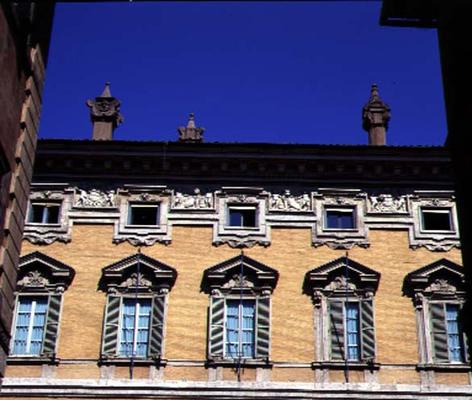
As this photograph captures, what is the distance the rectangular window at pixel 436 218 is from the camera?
25.5 m

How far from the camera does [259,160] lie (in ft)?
85.4

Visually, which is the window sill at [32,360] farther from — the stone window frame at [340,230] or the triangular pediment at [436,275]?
the triangular pediment at [436,275]

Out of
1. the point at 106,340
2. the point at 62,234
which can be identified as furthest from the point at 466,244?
the point at 62,234

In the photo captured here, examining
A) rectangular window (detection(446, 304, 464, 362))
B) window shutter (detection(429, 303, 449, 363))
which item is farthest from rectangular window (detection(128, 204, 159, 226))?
rectangular window (detection(446, 304, 464, 362))

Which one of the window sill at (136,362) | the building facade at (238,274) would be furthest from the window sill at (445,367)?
the window sill at (136,362)

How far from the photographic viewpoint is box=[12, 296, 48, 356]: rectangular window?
930 inches

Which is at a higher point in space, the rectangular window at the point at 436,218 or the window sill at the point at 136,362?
the rectangular window at the point at 436,218

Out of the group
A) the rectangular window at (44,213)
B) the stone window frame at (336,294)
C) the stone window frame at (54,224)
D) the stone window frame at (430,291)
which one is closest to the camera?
the stone window frame at (336,294)

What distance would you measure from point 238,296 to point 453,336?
5.76m

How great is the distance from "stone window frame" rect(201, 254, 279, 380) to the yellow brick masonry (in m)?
0.20

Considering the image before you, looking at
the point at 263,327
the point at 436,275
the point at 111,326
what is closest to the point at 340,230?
the point at 436,275

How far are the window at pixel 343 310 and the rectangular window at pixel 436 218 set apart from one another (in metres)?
2.36

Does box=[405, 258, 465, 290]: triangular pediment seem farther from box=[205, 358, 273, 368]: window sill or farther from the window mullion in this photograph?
the window mullion

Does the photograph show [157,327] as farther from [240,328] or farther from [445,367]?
[445,367]
